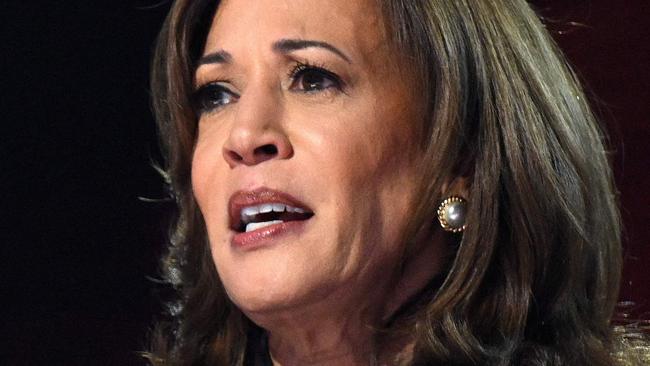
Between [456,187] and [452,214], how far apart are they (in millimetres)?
40

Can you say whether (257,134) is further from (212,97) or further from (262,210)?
(212,97)

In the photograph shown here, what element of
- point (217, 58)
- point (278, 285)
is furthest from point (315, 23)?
point (278, 285)

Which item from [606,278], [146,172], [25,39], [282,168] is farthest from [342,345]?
[25,39]

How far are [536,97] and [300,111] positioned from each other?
1.14ft

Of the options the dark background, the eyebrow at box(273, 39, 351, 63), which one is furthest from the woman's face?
the dark background

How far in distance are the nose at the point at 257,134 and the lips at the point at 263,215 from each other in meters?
0.05

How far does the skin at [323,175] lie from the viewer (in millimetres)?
1636

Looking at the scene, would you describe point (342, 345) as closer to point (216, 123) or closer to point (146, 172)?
point (216, 123)

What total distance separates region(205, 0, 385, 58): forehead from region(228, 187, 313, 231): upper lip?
0.23 meters

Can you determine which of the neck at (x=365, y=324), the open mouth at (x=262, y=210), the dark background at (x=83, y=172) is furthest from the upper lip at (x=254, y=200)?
the dark background at (x=83, y=172)

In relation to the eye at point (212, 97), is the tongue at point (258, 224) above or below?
below

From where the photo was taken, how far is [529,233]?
170 cm

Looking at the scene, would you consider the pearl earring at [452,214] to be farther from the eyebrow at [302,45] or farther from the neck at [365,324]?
the eyebrow at [302,45]

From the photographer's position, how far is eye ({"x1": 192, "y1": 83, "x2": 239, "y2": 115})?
1842mm
